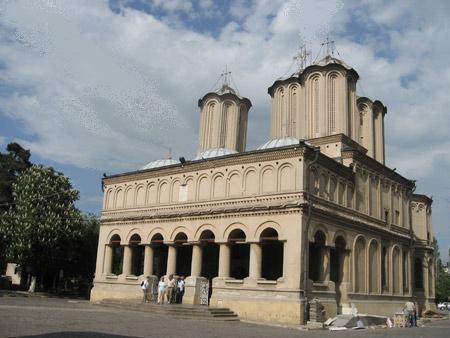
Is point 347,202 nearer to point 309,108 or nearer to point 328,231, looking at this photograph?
point 328,231

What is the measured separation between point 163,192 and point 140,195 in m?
2.51

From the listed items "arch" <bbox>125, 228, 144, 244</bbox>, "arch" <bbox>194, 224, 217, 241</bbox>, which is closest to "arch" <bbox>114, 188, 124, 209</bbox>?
"arch" <bbox>125, 228, 144, 244</bbox>

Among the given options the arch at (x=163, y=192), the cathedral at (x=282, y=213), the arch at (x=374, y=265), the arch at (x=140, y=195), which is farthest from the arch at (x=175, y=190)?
the arch at (x=374, y=265)

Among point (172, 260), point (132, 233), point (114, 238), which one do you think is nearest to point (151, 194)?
point (132, 233)

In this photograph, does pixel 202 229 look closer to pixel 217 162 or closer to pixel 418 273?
pixel 217 162

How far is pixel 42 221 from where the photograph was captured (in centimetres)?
3812

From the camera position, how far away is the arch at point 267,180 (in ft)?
94.7

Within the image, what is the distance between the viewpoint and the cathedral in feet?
91.0

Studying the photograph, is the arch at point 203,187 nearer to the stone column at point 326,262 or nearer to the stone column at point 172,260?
the stone column at point 172,260

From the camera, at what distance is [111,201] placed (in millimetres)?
38312

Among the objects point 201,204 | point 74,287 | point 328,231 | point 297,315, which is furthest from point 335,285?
point 74,287

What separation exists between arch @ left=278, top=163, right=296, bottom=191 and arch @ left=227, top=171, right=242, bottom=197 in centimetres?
291

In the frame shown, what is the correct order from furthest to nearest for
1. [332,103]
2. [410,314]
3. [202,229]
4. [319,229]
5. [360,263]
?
[332,103], [360,263], [202,229], [410,314], [319,229]

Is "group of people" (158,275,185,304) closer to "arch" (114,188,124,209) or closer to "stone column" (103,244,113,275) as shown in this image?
"stone column" (103,244,113,275)
